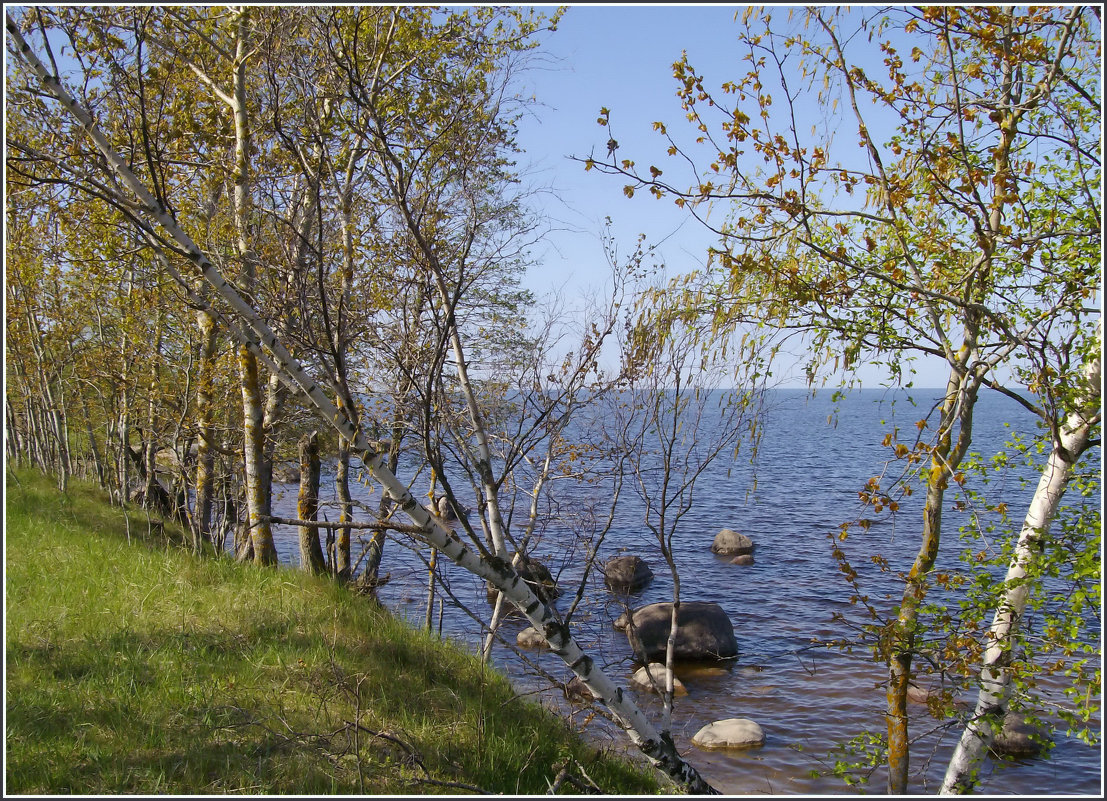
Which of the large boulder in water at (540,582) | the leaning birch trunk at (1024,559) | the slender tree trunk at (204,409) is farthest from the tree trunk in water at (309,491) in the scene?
the leaning birch trunk at (1024,559)

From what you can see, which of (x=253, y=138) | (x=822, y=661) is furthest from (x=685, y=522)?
(x=253, y=138)

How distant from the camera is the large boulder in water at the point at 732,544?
20188mm

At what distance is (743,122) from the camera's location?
15.8ft

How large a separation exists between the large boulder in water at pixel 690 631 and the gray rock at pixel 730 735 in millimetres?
2616

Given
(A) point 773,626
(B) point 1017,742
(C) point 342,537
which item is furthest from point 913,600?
(A) point 773,626

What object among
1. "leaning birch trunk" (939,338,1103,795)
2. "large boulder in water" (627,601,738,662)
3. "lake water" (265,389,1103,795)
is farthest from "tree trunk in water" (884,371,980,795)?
"large boulder in water" (627,601,738,662)

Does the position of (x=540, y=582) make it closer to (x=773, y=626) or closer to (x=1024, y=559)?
(x=1024, y=559)

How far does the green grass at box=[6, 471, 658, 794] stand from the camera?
15.0ft

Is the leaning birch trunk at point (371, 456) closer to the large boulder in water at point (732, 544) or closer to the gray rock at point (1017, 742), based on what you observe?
the gray rock at point (1017, 742)

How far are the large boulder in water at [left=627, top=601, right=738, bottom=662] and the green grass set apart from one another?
6.80 metres

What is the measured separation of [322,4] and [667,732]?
5.64 metres

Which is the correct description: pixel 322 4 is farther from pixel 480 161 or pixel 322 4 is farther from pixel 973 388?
pixel 973 388

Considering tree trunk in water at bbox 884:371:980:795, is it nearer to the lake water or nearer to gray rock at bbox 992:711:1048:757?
the lake water

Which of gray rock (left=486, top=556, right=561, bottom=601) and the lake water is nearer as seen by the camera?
gray rock (left=486, top=556, right=561, bottom=601)
